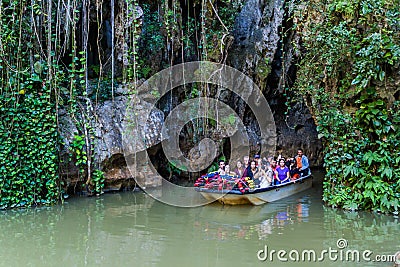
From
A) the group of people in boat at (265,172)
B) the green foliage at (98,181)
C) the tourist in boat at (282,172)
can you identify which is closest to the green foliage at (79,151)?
the green foliage at (98,181)

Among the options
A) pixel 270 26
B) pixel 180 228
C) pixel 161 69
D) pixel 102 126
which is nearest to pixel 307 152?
pixel 270 26

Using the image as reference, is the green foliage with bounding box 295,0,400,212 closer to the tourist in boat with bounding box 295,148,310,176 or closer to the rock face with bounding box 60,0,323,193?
the rock face with bounding box 60,0,323,193

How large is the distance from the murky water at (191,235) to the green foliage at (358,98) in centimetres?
60

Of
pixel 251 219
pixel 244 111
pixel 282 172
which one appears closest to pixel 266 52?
pixel 244 111

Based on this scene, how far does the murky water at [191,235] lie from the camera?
20.5 feet

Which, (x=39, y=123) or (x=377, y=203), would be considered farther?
(x=39, y=123)

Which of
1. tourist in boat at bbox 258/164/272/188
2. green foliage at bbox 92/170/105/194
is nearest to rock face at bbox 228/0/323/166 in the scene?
tourist in boat at bbox 258/164/272/188

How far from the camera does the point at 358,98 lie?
9.01m

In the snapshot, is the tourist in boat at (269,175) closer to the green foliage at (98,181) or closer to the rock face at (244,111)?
the rock face at (244,111)

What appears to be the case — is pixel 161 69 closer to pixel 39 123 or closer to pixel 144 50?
pixel 144 50

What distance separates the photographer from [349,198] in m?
9.07

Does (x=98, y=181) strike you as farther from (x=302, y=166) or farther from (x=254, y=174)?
(x=302, y=166)

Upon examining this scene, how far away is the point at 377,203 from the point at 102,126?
22.8 ft

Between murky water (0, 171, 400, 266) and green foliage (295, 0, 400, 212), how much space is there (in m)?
0.60
